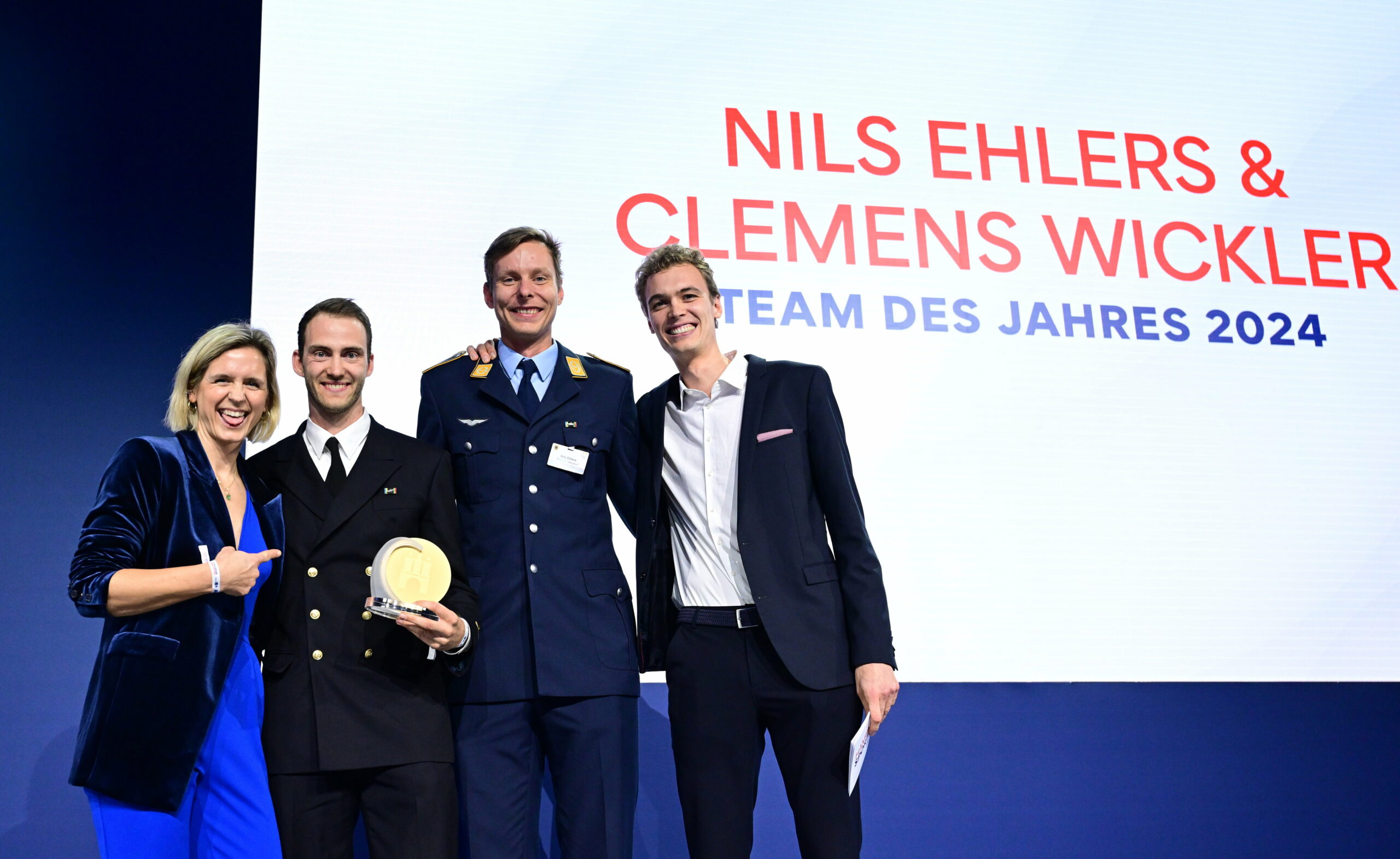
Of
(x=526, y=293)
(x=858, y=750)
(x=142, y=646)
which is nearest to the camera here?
(x=142, y=646)

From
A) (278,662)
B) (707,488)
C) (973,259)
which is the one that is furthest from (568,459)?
(973,259)

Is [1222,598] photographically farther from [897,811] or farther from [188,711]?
[188,711]

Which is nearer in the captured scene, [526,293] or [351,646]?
[351,646]

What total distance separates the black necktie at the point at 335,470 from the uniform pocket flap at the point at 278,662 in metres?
0.31

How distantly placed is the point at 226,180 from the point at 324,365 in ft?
4.52

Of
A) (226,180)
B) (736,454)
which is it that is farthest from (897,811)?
(226,180)

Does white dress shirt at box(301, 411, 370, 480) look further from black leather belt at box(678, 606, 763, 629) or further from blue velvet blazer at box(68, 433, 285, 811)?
black leather belt at box(678, 606, 763, 629)

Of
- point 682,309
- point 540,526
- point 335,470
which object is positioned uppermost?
point 682,309

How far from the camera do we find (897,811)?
303 cm

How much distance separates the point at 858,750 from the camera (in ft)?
6.24

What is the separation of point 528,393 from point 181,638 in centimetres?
82

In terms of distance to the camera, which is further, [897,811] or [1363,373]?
[1363,373]

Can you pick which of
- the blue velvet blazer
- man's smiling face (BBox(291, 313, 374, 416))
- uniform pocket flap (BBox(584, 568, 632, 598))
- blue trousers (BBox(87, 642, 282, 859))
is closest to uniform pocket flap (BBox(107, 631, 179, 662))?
the blue velvet blazer

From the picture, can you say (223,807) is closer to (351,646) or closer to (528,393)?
(351,646)
